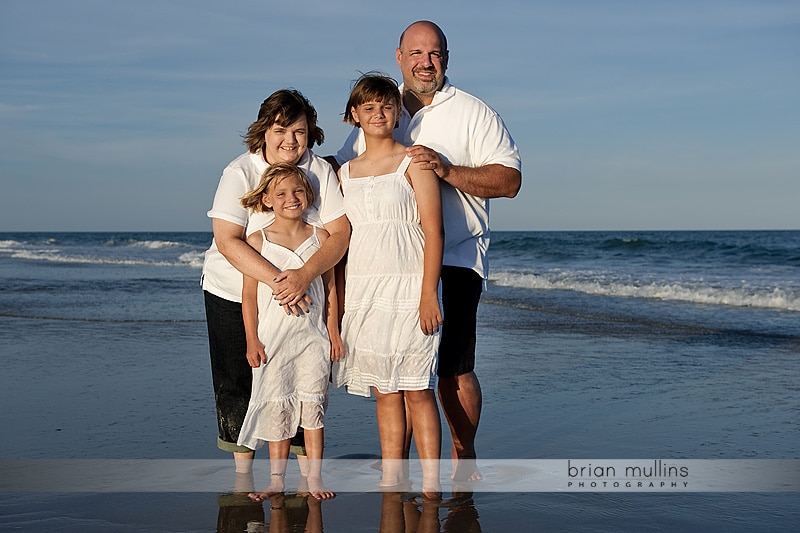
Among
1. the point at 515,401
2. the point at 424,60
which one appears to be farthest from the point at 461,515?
the point at 515,401

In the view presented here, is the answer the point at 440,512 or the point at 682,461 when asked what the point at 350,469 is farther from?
the point at 682,461

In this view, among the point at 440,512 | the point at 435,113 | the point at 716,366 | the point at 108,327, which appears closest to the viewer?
the point at 440,512

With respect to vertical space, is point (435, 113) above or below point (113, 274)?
above

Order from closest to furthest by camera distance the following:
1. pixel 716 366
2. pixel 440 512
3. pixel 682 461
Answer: pixel 440 512 < pixel 682 461 < pixel 716 366

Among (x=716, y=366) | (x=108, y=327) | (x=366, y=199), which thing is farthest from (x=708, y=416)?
(x=108, y=327)

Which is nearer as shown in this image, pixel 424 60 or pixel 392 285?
pixel 392 285

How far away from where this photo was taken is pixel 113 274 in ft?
61.6

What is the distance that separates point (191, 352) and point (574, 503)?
4.58 meters

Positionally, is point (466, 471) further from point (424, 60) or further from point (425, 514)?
point (424, 60)

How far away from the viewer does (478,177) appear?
3629 mm

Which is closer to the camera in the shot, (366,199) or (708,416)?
(366,199)

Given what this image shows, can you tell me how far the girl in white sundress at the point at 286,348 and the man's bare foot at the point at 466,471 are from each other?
0.66 meters

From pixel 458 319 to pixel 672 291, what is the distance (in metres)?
10.6

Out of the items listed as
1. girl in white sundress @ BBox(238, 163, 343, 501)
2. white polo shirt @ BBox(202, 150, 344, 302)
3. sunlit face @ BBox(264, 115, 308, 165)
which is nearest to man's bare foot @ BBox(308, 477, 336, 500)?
girl in white sundress @ BBox(238, 163, 343, 501)
